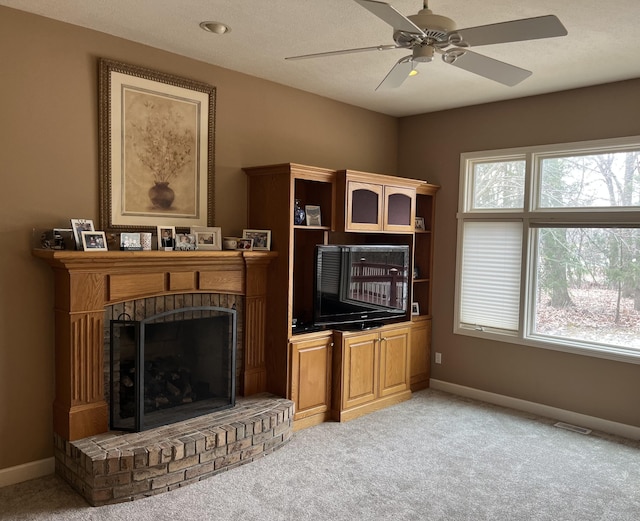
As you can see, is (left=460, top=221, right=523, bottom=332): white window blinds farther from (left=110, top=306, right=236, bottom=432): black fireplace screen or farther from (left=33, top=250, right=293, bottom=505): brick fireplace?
(left=110, top=306, right=236, bottom=432): black fireplace screen

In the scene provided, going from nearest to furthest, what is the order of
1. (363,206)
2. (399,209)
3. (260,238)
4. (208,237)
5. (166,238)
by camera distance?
(166,238) → (208,237) → (260,238) → (363,206) → (399,209)

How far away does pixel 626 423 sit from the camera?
4.22 meters

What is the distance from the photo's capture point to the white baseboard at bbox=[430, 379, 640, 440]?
13.9ft

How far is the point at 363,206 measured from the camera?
4.48m

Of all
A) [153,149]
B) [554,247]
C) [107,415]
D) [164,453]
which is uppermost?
[153,149]

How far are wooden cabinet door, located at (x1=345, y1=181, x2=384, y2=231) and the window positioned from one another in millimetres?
1038

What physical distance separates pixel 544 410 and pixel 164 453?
327 centimetres

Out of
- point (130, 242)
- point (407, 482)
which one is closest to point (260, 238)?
point (130, 242)

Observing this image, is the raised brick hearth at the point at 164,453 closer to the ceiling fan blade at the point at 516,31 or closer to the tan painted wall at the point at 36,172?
→ the tan painted wall at the point at 36,172

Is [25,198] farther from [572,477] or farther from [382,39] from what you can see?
[572,477]

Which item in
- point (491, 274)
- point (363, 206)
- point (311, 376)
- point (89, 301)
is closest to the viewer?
point (89, 301)

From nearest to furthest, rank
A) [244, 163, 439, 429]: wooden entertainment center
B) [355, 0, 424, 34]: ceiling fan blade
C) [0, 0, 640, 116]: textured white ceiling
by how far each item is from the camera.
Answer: [355, 0, 424, 34]: ceiling fan blade, [0, 0, 640, 116]: textured white ceiling, [244, 163, 439, 429]: wooden entertainment center

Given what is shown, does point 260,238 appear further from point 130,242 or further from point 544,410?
point 544,410

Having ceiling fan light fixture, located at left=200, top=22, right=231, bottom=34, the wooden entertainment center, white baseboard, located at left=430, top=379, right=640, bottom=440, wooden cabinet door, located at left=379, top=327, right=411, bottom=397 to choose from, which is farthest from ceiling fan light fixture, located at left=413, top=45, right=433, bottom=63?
white baseboard, located at left=430, top=379, right=640, bottom=440
